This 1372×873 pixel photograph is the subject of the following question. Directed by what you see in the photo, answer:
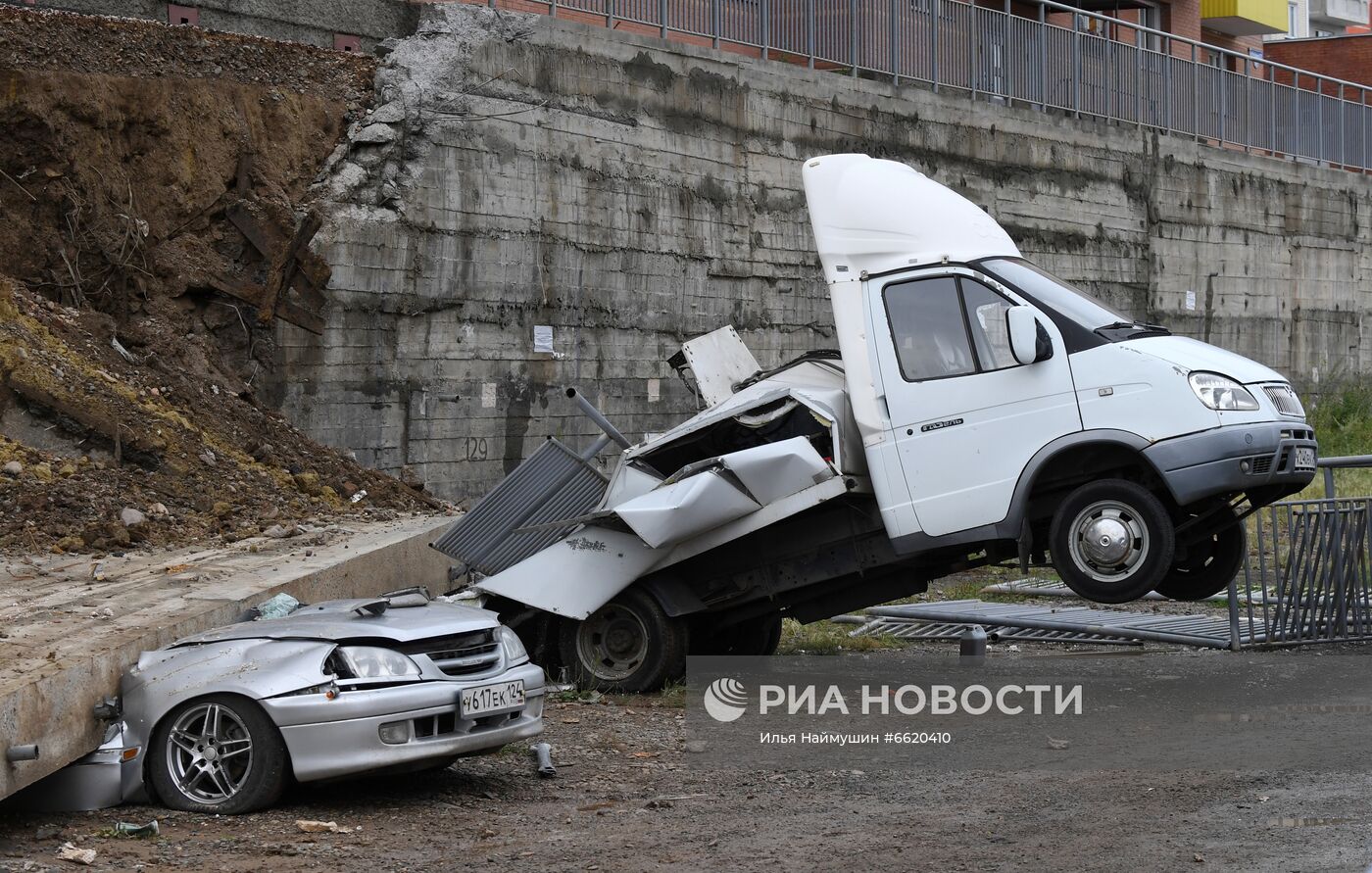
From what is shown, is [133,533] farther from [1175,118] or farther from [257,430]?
[1175,118]

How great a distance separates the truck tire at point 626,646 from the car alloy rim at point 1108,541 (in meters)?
2.47

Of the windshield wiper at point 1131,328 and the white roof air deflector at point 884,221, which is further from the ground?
the white roof air deflector at point 884,221

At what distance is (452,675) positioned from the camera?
22.6ft

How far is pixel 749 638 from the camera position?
1045 cm

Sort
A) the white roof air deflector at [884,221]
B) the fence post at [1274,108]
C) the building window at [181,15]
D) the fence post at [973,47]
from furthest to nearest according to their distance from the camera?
the fence post at [1274,108], the fence post at [973,47], the building window at [181,15], the white roof air deflector at [884,221]

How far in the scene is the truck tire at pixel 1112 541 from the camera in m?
8.30

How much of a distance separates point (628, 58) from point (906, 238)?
8924 mm

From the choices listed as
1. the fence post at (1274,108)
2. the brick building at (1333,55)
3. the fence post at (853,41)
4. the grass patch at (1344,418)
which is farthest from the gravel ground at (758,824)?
the brick building at (1333,55)

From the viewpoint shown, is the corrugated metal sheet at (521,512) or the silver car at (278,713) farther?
the corrugated metal sheet at (521,512)

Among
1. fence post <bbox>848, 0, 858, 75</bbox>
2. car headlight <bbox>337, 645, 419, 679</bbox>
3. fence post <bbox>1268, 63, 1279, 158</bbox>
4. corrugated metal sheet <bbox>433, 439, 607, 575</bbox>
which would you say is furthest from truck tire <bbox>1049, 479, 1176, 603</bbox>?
fence post <bbox>1268, 63, 1279, 158</bbox>

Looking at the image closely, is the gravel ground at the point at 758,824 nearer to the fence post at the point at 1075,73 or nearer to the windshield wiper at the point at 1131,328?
the windshield wiper at the point at 1131,328

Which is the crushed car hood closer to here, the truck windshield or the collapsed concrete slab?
the collapsed concrete slab

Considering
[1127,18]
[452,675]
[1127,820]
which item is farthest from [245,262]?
[1127,18]

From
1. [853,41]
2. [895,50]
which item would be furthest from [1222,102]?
[853,41]
